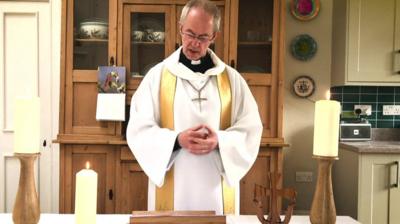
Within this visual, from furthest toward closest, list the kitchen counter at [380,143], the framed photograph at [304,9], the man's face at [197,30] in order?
1. the framed photograph at [304,9]
2. the kitchen counter at [380,143]
3. the man's face at [197,30]

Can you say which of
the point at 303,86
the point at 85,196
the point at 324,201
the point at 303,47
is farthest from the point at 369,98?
the point at 85,196

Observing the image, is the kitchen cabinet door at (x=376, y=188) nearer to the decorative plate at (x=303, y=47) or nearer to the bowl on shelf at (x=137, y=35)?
the decorative plate at (x=303, y=47)

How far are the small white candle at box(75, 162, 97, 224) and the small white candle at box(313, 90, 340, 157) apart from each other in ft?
1.64

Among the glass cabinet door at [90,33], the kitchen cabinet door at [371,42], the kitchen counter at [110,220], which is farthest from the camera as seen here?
the kitchen cabinet door at [371,42]

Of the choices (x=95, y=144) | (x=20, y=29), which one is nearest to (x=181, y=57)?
(x=95, y=144)

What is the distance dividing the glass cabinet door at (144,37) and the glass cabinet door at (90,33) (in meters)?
0.16

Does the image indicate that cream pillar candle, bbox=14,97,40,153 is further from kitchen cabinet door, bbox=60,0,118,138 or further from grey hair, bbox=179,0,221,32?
kitchen cabinet door, bbox=60,0,118,138

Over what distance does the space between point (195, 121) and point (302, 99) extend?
5.68ft

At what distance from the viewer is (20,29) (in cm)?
281

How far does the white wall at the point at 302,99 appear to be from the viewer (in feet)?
Result: 9.68

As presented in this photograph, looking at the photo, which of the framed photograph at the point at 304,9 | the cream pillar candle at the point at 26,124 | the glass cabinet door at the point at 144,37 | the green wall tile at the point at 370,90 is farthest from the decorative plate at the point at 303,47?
the cream pillar candle at the point at 26,124

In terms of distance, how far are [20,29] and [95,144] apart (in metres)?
1.13

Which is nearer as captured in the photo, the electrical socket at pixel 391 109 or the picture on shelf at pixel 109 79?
the picture on shelf at pixel 109 79

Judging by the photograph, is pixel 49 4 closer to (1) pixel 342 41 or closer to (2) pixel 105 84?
(2) pixel 105 84
